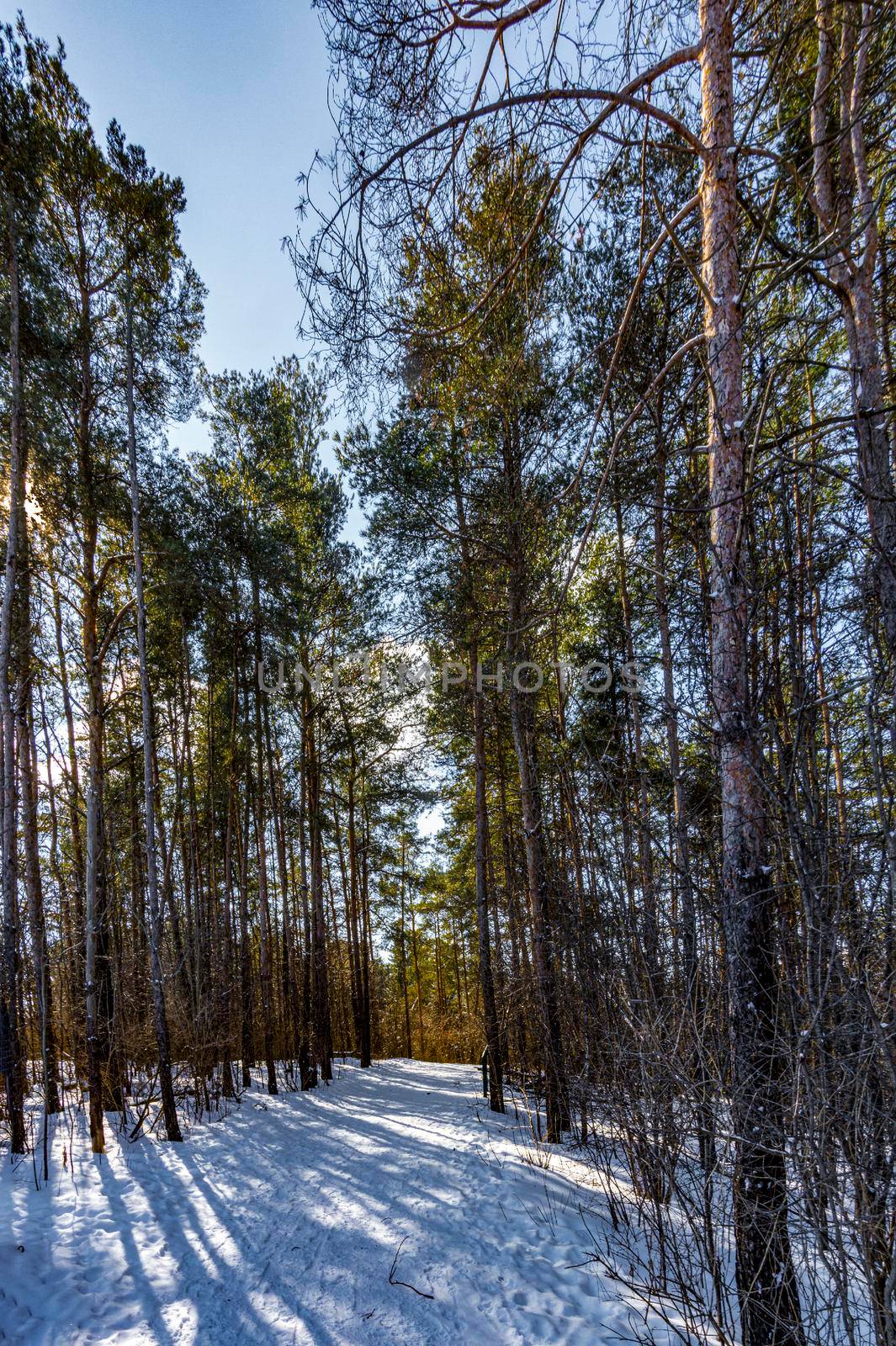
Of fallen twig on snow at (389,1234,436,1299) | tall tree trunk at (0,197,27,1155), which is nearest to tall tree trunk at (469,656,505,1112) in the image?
fallen twig on snow at (389,1234,436,1299)

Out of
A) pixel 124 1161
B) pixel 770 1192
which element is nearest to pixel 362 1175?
pixel 124 1161

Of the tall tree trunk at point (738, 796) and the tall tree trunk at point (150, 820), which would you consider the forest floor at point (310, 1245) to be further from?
the tall tree trunk at point (738, 796)

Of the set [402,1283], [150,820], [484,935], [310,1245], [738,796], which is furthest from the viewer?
[484,935]

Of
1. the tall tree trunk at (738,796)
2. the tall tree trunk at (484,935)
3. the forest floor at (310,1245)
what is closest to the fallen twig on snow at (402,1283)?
the forest floor at (310,1245)

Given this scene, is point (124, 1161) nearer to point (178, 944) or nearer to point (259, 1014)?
point (178, 944)

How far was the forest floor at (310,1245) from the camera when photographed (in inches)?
120

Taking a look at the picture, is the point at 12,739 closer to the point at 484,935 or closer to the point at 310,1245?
the point at 310,1245

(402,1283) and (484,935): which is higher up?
(484,935)

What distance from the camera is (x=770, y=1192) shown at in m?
2.12

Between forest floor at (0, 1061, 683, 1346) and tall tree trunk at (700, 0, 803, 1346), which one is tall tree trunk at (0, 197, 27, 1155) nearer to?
forest floor at (0, 1061, 683, 1346)

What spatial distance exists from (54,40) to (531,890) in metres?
9.93

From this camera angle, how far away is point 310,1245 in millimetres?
3943

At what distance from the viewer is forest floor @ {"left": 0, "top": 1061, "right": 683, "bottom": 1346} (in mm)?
3059

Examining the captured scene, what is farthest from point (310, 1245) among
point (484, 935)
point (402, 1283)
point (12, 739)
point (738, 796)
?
point (12, 739)
